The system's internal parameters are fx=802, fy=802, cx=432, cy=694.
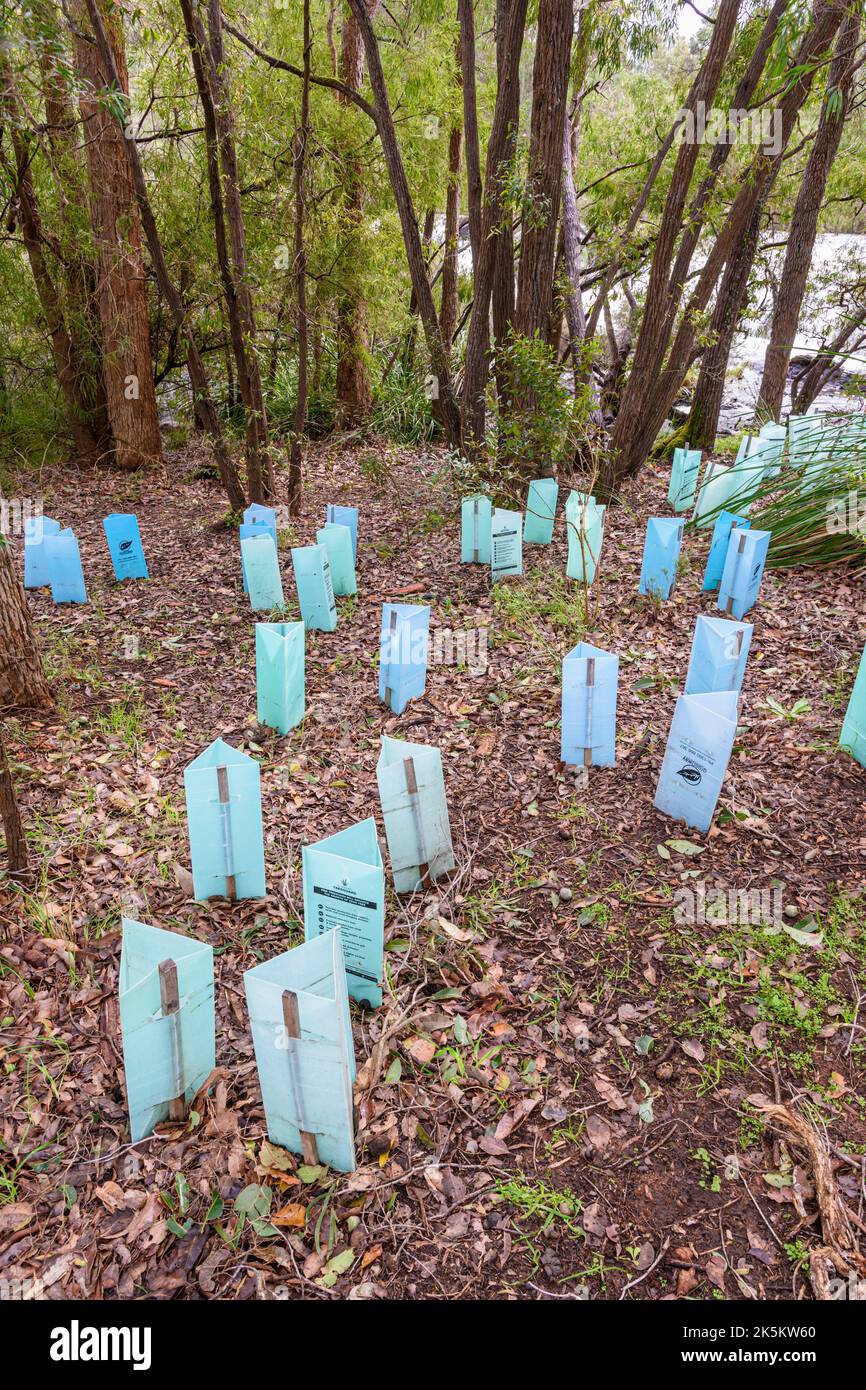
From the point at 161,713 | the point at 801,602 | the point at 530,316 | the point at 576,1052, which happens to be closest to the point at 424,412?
the point at 530,316

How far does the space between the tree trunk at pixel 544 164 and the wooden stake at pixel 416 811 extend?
285 centimetres

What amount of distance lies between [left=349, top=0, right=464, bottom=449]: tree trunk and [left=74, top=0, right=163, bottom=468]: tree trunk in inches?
57.2

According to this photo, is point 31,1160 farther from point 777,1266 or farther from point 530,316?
point 530,316

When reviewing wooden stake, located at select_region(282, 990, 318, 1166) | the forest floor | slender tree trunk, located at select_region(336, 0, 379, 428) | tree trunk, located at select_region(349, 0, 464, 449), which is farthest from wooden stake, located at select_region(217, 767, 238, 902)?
slender tree trunk, located at select_region(336, 0, 379, 428)

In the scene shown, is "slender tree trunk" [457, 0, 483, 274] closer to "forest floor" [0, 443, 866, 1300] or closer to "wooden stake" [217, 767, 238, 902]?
"forest floor" [0, 443, 866, 1300]

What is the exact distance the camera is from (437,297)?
9.26m

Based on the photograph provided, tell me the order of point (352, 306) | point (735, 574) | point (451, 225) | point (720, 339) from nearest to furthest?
point (735, 574)
point (720, 339)
point (352, 306)
point (451, 225)

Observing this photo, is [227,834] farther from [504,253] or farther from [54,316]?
[54,316]

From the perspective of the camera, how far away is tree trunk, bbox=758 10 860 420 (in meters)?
4.60

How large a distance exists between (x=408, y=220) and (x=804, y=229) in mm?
2672

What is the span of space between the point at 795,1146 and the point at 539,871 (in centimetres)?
83

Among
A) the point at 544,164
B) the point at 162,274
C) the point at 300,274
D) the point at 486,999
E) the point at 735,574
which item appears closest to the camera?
the point at 486,999

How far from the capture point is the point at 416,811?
1902 millimetres

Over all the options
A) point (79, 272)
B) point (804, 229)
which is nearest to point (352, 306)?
point (79, 272)
